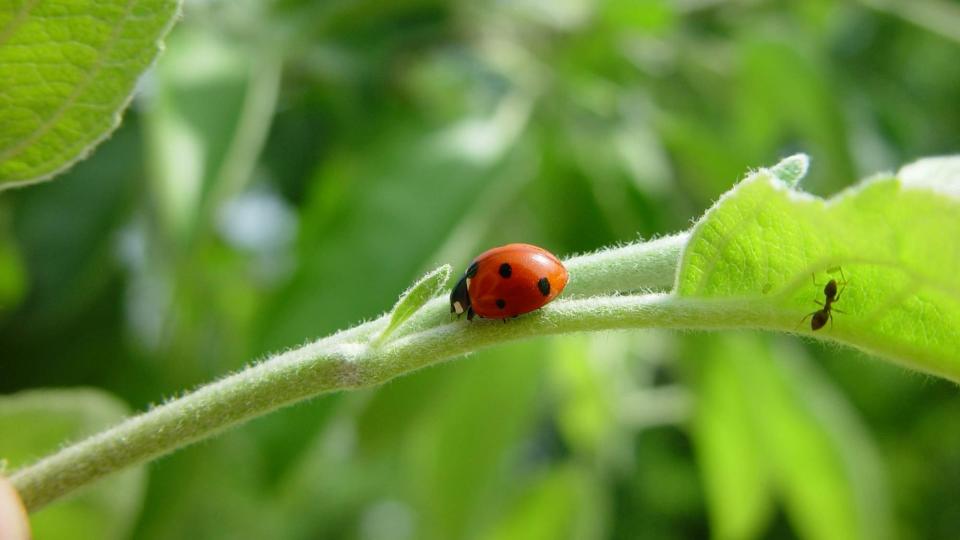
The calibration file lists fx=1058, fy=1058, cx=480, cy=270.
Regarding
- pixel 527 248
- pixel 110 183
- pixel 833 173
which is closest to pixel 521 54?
pixel 833 173

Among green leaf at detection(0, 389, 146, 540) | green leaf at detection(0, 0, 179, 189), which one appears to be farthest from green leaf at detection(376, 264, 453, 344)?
green leaf at detection(0, 389, 146, 540)

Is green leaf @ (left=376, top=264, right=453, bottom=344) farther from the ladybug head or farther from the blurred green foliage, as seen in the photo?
the blurred green foliage

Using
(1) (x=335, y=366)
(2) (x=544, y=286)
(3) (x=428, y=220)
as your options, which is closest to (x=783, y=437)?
(3) (x=428, y=220)

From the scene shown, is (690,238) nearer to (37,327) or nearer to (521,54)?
(37,327)

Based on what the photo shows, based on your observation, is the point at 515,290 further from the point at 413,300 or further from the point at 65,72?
the point at 65,72

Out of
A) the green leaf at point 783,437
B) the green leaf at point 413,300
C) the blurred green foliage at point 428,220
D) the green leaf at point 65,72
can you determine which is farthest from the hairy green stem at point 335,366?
Answer: the green leaf at point 783,437

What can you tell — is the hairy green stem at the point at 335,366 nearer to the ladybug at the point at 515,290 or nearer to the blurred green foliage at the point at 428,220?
the ladybug at the point at 515,290
